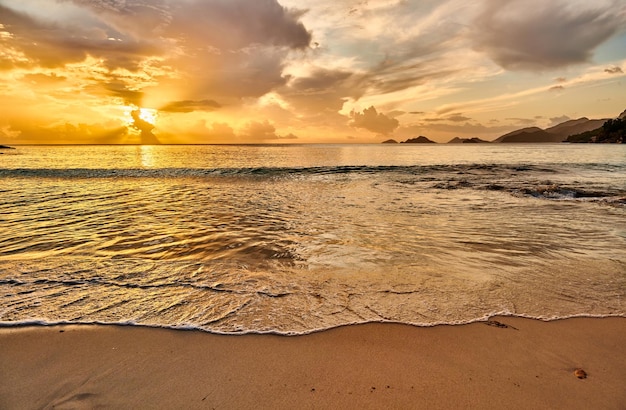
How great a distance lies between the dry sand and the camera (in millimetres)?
2811

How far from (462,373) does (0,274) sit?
7.24 m

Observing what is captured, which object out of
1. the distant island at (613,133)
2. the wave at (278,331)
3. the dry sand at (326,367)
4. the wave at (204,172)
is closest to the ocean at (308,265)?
the wave at (278,331)

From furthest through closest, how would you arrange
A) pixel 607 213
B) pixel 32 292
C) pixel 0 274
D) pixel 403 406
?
pixel 607 213
pixel 0 274
pixel 32 292
pixel 403 406

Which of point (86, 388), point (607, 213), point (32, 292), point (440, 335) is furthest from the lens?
point (607, 213)

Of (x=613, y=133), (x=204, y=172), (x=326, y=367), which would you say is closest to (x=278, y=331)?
(x=326, y=367)

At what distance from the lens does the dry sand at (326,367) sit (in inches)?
111

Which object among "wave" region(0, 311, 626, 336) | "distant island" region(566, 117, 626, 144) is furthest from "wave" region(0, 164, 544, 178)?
"distant island" region(566, 117, 626, 144)

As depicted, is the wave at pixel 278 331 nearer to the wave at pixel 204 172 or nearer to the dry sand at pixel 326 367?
the dry sand at pixel 326 367

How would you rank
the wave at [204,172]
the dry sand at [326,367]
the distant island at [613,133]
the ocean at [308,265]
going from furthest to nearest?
the distant island at [613,133]
the wave at [204,172]
the ocean at [308,265]
the dry sand at [326,367]

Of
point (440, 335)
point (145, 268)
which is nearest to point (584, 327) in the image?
point (440, 335)

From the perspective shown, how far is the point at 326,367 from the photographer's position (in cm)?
322

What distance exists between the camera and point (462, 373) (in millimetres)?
3123

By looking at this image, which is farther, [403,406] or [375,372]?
[375,372]

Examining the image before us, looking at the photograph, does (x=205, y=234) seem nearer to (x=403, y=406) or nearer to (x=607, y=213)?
(x=403, y=406)
